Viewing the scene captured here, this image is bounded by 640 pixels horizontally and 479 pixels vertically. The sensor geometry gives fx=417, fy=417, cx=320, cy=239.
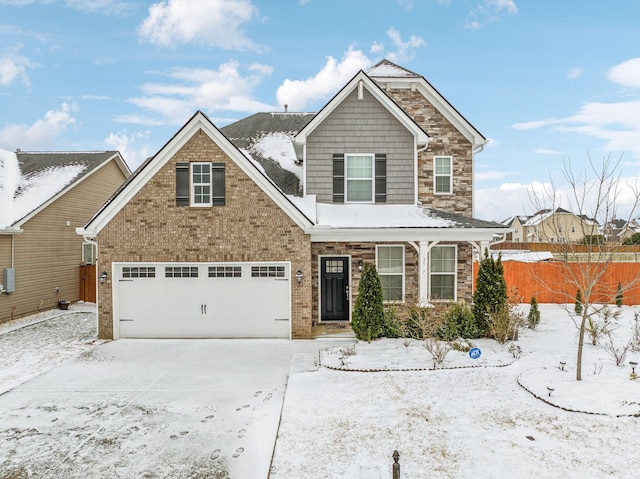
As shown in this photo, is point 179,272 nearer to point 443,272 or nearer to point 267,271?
point 267,271

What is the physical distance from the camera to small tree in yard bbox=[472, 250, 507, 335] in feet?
38.2

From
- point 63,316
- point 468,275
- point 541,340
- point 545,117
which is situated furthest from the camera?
point 545,117

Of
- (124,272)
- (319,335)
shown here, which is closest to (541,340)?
(319,335)

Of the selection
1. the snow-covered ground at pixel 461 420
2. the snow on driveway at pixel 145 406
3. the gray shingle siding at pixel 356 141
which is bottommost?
the snow on driveway at pixel 145 406

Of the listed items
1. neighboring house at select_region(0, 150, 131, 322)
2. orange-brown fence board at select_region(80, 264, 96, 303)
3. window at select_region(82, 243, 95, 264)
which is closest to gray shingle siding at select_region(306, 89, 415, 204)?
neighboring house at select_region(0, 150, 131, 322)

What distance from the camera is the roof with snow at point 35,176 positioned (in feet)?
53.2

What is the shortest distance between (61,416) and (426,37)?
762 inches

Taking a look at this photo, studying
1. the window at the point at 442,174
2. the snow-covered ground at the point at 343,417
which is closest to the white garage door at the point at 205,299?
the snow-covered ground at the point at 343,417

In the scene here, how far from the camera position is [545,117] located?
65.7ft

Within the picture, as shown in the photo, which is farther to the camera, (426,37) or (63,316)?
(426,37)

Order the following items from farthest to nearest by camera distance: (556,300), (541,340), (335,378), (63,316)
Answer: (556,300), (63,316), (541,340), (335,378)

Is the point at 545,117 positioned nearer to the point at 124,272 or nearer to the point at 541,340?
the point at 541,340

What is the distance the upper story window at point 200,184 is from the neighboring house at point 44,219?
7.60 metres

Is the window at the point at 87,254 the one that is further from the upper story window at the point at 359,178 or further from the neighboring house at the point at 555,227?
the neighboring house at the point at 555,227
